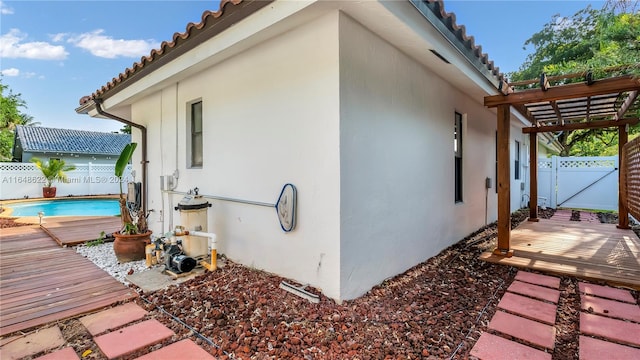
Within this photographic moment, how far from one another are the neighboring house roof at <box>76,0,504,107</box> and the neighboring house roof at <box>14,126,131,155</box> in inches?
917

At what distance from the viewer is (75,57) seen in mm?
17109

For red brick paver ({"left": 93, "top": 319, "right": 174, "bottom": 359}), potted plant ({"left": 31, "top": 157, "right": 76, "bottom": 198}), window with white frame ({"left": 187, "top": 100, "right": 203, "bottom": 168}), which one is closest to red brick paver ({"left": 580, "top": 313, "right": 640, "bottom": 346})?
red brick paver ({"left": 93, "top": 319, "right": 174, "bottom": 359})

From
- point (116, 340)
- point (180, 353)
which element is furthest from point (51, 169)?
point (180, 353)

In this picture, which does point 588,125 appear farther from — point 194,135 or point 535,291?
point 194,135

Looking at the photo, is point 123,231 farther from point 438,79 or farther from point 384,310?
point 438,79

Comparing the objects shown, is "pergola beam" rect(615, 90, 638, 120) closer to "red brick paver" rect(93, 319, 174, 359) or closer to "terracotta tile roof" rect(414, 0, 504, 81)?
"terracotta tile roof" rect(414, 0, 504, 81)

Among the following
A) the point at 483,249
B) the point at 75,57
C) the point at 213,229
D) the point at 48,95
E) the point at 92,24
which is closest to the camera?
the point at 213,229

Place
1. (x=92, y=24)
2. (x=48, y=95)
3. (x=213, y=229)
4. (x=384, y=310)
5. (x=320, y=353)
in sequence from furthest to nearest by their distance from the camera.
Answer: (x=48, y=95) → (x=92, y=24) → (x=213, y=229) → (x=384, y=310) → (x=320, y=353)

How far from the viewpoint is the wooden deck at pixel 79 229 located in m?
6.19

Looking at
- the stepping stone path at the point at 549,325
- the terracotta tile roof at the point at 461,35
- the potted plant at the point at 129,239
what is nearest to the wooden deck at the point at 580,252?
the stepping stone path at the point at 549,325

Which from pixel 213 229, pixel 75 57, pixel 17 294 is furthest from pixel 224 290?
pixel 75 57

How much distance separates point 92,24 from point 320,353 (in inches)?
520

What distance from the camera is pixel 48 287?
3.73 metres

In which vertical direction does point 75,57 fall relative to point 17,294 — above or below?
above
